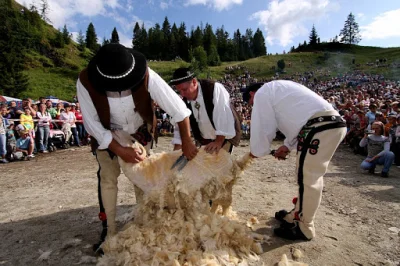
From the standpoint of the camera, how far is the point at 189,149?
296cm

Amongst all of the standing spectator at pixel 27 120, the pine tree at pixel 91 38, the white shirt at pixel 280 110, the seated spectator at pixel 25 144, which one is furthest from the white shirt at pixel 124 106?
the pine tree at pixel 91 38

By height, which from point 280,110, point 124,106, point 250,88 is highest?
point 250,88

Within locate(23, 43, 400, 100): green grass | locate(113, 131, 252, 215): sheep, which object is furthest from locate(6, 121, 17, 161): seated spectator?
locate(23, 43, 400, 100): green grass

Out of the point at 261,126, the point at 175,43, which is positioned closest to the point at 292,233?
the point at 261,126

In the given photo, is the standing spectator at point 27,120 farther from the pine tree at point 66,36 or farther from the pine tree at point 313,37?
the pine tree at point 313,37

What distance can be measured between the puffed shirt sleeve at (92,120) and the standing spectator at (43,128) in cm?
795

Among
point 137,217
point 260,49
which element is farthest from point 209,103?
point 260,49

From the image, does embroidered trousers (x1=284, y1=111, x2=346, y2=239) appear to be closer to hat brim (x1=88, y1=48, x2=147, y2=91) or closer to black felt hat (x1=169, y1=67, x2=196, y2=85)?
black felt hat (x1=169, y1=67, x2=196, y2=85)

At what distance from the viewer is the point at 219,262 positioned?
2.55m

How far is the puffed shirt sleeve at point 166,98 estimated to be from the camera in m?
2.74

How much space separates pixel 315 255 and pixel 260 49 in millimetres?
109861

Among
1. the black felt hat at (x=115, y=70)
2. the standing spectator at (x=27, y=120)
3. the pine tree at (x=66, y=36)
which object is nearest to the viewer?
the black felt hat at (x=115, y=70)

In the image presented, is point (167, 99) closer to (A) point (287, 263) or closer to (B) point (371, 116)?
(A) point (287, 263)

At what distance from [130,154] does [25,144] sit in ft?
25.9
